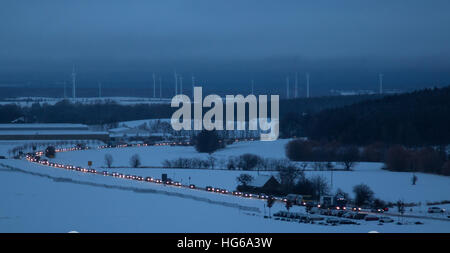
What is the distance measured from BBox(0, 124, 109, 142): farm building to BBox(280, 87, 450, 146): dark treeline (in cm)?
700

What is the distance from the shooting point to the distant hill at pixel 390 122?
20562 millimetres

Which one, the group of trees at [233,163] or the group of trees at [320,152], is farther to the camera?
the group of trees at [320,152]

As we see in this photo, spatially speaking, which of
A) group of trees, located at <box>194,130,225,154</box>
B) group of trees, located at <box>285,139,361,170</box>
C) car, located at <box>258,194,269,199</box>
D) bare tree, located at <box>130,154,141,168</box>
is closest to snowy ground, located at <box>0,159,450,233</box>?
car, located at <box>258,194,269,199</box>

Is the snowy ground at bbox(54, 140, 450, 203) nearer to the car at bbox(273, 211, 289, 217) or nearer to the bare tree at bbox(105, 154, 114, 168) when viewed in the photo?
the bare tree at bbox(105, 154, 114, 168)

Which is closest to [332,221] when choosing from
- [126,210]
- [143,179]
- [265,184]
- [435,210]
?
[435,210]

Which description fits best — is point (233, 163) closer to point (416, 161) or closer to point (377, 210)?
point (416, 161)

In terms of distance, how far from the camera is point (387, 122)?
22.2m

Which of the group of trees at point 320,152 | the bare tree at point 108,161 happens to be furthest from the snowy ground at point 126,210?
the group of trees at point 320,152

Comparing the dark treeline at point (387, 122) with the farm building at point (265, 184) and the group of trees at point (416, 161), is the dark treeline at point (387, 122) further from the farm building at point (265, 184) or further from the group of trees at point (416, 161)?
the farm building at point (265, 184)

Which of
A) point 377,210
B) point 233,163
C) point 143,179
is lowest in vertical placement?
point 377,210

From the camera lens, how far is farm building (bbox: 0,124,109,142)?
24.1 m

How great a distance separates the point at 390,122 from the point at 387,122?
0.36 feet
